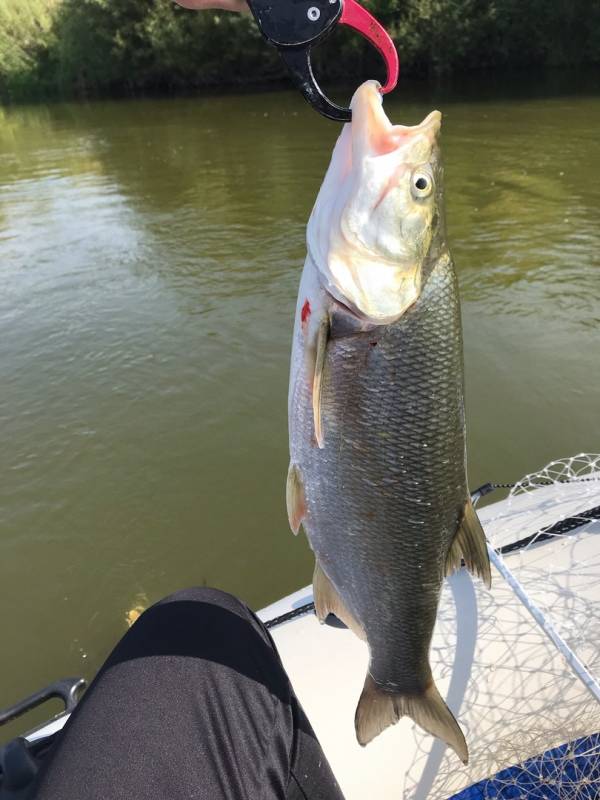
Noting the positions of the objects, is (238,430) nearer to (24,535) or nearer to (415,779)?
(24,535)

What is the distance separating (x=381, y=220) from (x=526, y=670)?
6.11 ft

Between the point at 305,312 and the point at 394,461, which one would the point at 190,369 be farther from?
the point at 394,461

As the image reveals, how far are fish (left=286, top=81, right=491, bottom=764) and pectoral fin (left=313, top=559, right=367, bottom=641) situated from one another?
0.50ft

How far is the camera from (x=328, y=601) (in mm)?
1692

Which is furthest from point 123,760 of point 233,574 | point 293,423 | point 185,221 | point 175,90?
point 175,90

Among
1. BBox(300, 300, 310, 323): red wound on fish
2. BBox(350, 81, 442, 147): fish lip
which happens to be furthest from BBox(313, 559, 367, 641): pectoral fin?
BBox(350, 81, 442, 147): fish lip

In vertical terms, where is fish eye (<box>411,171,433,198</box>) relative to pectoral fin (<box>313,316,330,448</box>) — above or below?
above

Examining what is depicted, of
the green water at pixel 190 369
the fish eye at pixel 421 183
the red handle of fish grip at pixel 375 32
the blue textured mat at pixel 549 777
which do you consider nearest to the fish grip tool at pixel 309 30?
the red handle of fish grip at pixel 375 32

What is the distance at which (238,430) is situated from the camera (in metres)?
5.34

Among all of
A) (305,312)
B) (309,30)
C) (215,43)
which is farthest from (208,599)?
(215,43)

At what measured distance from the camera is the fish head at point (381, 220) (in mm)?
1415

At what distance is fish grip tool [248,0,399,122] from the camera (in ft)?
4.53

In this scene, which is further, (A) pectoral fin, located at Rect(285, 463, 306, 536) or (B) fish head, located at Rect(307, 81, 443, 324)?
(A) pectoral fin, located at Rect(285, 463, 306, 536)

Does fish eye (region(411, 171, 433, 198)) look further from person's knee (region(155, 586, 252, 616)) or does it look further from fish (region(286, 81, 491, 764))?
person's knee (region(155, 586, 252, 616))
